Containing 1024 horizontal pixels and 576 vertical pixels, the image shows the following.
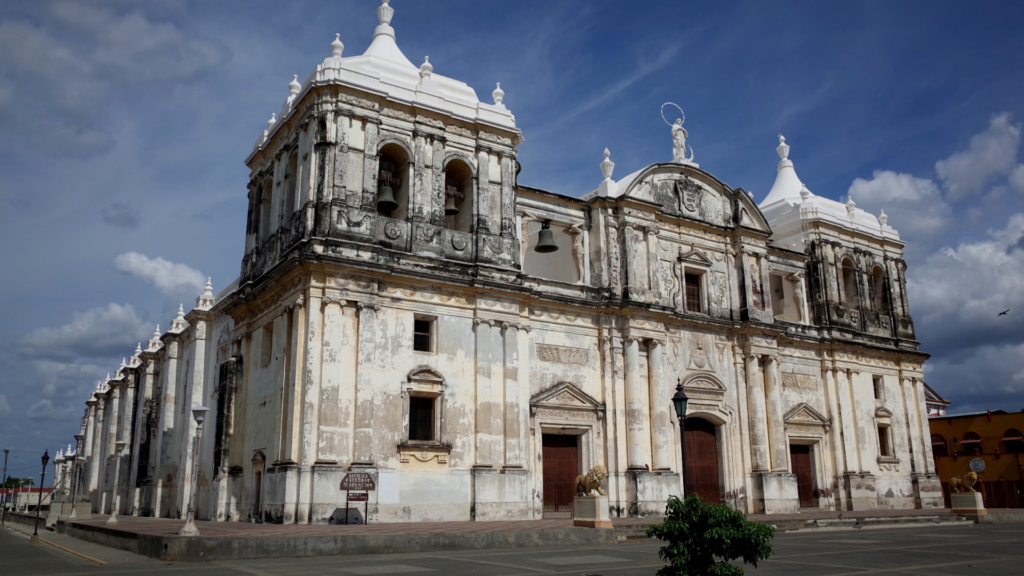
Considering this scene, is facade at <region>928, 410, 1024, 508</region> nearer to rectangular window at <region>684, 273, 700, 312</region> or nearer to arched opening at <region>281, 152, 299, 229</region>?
rectangular window at <region>684, 273, 700, 312</region>

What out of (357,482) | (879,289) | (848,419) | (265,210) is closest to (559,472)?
(357,482)

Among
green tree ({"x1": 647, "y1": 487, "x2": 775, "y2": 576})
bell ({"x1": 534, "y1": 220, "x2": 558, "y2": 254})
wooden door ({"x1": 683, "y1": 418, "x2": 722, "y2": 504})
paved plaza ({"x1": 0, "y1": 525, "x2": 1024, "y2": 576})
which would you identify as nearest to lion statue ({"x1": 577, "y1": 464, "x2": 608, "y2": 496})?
paved plaza ({"x1": 0, "y1": 525, "x2": 1024, "y2": 576})

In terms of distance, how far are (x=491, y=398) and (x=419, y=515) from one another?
3.87 meters

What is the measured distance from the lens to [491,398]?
22703 mm

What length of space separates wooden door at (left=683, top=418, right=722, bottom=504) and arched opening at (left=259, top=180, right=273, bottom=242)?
1571cm

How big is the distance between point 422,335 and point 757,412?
1338 cm

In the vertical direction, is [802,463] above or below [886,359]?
below

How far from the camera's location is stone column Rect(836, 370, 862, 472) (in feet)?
103

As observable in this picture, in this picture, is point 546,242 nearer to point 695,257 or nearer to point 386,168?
point 386,168

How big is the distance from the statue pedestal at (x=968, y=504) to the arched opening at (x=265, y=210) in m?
25.1

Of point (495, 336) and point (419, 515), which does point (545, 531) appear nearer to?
point (419, 515)

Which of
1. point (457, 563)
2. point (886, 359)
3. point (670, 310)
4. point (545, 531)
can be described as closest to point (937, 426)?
point (886, 359)

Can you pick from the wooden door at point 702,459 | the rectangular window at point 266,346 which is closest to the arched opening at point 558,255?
the wooden door at point 702,459

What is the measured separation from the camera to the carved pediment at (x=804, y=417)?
30.0m
